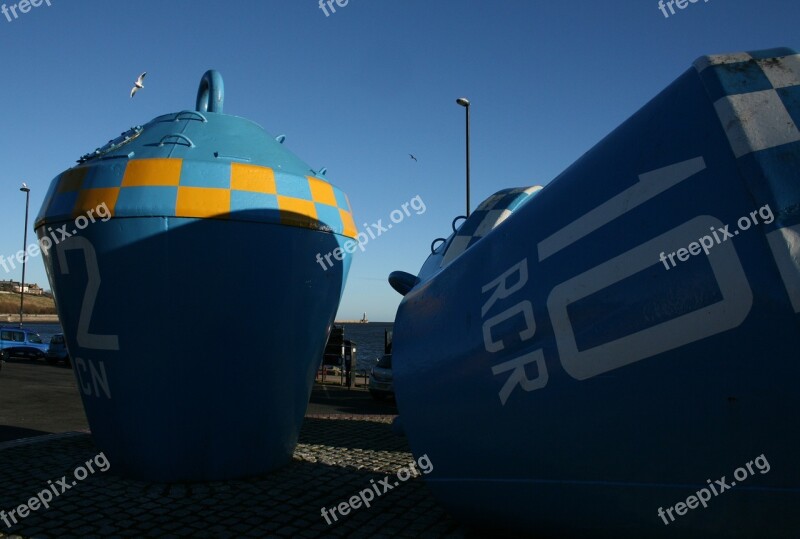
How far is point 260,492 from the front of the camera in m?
5.11

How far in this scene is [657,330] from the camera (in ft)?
7.27

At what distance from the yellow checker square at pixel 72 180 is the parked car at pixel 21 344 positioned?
71.1 ft

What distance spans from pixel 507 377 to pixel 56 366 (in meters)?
23.2

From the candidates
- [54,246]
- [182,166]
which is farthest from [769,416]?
[54,246]

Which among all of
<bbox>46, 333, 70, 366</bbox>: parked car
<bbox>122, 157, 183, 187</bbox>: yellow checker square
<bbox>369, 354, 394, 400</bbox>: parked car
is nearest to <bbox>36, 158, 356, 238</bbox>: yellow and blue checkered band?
<bbox>122, 157, 183, 187</bbox>: yellow checker square

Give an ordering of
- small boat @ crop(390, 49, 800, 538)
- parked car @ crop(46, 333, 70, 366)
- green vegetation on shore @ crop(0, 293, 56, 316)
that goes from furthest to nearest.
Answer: green vegetation on shore @ crop(0, 293, 56, 316)
parked car @ crop(46, 333, 70, 366)
small boat @ crop(390, 49, 800, 538)

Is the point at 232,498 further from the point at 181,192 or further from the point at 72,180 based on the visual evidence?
the point at 72,180

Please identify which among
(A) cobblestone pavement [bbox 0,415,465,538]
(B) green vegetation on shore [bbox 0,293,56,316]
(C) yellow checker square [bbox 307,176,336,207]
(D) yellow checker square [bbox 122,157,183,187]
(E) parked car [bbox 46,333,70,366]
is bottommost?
(A) cobblestone pavement [bbox 0,415,465,538]

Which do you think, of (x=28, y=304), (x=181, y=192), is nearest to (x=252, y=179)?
(x=181, y=192)

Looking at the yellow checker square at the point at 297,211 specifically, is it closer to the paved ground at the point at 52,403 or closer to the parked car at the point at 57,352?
the paved ground at the point at 52,403

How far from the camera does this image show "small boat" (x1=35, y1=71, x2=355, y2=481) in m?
5.05

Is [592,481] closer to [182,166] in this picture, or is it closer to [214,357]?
[214,357]

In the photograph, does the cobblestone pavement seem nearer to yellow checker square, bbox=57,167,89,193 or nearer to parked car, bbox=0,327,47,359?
yellow checker square, bbox=57,167,89,193

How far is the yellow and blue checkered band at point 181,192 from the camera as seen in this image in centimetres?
508
